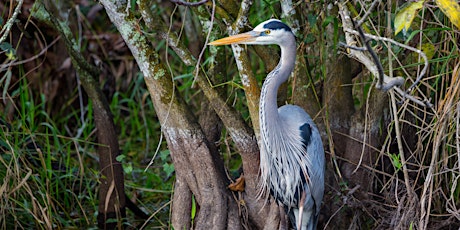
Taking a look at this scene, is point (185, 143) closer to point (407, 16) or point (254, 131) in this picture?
point (254, 131)

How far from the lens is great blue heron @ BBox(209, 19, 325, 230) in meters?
3.26

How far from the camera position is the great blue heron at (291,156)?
3.26 metres

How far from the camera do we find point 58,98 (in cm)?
531

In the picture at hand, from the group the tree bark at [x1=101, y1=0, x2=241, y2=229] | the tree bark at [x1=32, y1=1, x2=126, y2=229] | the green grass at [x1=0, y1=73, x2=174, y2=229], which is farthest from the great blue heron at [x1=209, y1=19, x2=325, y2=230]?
the tree bark at [x1=32, y1=1, x2=126, y2=229]

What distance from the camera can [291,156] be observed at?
11.4 ft

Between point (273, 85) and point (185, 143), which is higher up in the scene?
point (273, 85)

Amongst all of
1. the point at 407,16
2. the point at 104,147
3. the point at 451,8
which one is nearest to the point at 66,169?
the point at 104,147

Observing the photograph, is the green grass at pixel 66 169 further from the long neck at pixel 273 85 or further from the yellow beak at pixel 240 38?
the yellow beak at pixel 240 38

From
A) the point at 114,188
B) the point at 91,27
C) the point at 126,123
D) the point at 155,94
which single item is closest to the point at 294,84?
the point at 155,94

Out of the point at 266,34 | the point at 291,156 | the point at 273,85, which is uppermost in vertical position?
the point at 266,34

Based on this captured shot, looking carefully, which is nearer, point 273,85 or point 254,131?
point 273,85

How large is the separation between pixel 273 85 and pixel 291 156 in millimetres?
422

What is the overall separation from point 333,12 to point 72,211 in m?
1.88

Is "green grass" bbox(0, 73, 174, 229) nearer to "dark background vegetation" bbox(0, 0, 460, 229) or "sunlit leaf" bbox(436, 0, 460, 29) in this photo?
"dark background vegetation" bbox(0, 0, 460, 229)
